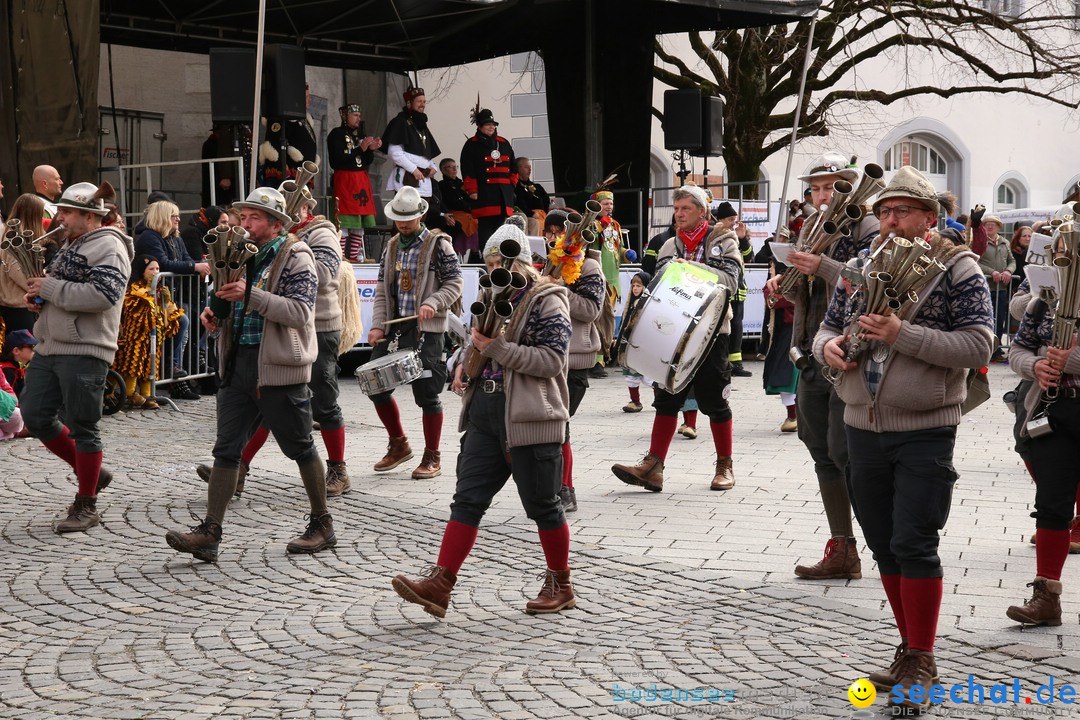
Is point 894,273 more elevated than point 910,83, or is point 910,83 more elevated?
point 910,83

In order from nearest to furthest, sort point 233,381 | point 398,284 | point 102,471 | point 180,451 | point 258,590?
point 258,590, point 233,381, point 102,471, point 398,284, point 180,451

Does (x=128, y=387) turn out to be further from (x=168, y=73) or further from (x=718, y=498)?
(x=168, y=73)

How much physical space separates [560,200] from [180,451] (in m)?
9.31

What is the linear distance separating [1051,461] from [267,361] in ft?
12.1

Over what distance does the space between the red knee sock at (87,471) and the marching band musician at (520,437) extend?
264cm

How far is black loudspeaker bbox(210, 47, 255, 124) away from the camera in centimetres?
1399

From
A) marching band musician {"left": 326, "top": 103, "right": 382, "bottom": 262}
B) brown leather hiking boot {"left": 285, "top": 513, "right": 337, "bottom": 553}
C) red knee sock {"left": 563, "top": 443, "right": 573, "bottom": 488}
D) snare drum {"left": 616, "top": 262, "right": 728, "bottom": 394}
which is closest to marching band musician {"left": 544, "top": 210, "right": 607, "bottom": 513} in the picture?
red knee sock {"left": 563, "top": 443, "right": 573, "bottom": 488}

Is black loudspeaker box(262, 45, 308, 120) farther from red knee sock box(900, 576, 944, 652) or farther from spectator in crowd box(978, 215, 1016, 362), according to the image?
red knee sock box(900, 576, 944, 652)

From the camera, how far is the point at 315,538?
7316 millimetres

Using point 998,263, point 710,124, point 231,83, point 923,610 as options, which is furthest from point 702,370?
point 998,263

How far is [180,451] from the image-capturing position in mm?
10594

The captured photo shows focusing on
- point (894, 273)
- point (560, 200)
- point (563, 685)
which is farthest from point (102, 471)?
point (560, 200)

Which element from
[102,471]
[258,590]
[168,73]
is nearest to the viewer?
[258,590]

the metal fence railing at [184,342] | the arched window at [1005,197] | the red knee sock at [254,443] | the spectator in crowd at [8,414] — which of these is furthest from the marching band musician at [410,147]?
the arched window at [1005,197]
